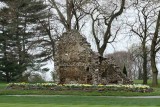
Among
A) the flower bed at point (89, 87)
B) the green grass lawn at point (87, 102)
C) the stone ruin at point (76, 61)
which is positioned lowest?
the green grass lawn at point (87, 102)

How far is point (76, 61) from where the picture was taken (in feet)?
122

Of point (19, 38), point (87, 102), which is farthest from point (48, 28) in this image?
point (87, 102)

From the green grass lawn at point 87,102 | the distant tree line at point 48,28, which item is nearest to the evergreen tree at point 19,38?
the distant tree line at point 48,28

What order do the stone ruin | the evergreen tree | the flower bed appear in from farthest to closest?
the evergreen tree < the stone ruin < the flower bed

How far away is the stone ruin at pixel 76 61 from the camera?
121ft

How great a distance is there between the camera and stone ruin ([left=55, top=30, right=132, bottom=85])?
3697cm

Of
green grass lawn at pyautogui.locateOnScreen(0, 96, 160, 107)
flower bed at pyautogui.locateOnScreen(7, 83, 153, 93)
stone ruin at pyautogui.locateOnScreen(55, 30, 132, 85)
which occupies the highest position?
stone ruin at pyautogui.locateOnScreen(55, 30, 132, 85)

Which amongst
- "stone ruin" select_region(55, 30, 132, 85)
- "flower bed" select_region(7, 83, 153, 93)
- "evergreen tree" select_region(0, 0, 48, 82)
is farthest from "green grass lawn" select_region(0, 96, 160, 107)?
"evergreen tree" select_region(0, 0, 48, 82)

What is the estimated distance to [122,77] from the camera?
3988 cm

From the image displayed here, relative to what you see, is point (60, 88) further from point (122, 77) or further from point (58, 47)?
point (122, 77)

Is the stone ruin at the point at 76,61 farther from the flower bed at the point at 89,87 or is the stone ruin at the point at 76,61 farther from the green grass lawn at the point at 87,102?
the green grass lawn at the point at 87,102

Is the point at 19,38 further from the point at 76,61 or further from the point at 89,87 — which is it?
the point at 89,87

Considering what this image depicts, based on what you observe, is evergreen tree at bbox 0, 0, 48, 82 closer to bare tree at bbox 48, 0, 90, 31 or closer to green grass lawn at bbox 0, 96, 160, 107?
bare tree at bbox 48, 0, 90, 31

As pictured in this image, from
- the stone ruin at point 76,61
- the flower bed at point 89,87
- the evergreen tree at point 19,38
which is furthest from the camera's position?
the evergreen tree at point 19,38
